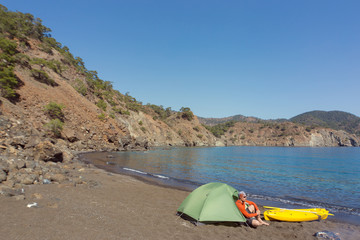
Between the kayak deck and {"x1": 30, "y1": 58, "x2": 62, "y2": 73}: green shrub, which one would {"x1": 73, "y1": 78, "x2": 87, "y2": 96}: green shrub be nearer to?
{"x1": 30, "y1": 58, "x2": 62, "y2": 73}: green shrub

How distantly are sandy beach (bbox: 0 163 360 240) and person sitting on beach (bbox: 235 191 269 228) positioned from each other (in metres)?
0.24

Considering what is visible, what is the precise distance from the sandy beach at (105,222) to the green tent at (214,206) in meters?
0.33

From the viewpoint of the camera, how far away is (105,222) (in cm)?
666

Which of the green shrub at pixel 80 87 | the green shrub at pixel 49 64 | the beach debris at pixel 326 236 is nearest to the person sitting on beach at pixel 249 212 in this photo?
the beach debris at pixel 326 236

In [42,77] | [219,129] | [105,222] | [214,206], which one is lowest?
[105,222]

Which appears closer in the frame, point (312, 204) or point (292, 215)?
point (292, 215)

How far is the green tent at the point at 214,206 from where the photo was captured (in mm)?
7639

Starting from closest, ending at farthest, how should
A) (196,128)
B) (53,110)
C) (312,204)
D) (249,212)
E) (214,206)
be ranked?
(214,206) → (249,212) → (312,204) → (53,110) → (196,128)

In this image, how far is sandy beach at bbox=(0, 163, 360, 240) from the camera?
557 centimetres

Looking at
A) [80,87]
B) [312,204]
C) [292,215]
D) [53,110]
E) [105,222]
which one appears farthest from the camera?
[80,87]

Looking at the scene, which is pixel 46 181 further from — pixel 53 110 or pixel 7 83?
pixel 53 110

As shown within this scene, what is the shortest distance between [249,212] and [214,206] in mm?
1582

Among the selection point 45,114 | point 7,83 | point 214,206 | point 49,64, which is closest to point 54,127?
point 45,114

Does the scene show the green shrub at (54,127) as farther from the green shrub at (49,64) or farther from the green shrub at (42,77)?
the green shrub at (49,64)
